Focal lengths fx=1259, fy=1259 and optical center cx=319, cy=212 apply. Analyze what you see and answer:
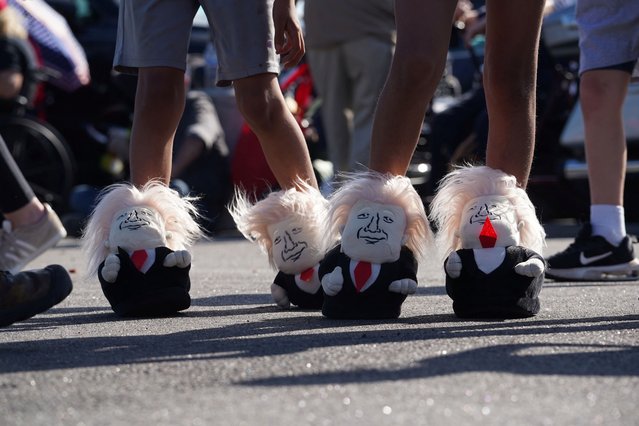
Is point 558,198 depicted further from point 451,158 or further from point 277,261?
point 277,261

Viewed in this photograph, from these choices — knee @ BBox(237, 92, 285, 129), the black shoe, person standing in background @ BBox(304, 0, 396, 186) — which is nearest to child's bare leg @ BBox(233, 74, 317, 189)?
knee @ BBox(237, 92, 285, 129)

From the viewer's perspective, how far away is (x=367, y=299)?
3000 millimetres

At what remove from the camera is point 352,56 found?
254 inches

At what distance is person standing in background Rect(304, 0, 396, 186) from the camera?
6359mm

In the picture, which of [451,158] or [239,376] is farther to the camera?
[451,158]

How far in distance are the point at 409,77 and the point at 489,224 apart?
1.34 feet

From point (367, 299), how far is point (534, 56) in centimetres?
77

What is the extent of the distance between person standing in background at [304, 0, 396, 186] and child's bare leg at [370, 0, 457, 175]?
3.09 m

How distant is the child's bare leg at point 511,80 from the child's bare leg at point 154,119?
0.84 meters

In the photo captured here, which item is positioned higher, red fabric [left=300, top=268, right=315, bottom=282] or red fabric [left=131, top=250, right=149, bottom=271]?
red fabric [left=131, top=250, right=149, bottom=271]

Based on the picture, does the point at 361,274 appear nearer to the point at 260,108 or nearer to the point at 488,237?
the point at 488,237

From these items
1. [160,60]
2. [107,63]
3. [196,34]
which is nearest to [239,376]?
[160,60]

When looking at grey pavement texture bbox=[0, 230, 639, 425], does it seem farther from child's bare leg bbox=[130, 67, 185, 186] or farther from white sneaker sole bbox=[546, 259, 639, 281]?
white sneaker sole bbox=[546, 259, 639, 281]

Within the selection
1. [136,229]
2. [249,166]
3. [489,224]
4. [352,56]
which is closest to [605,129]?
[489,224]
